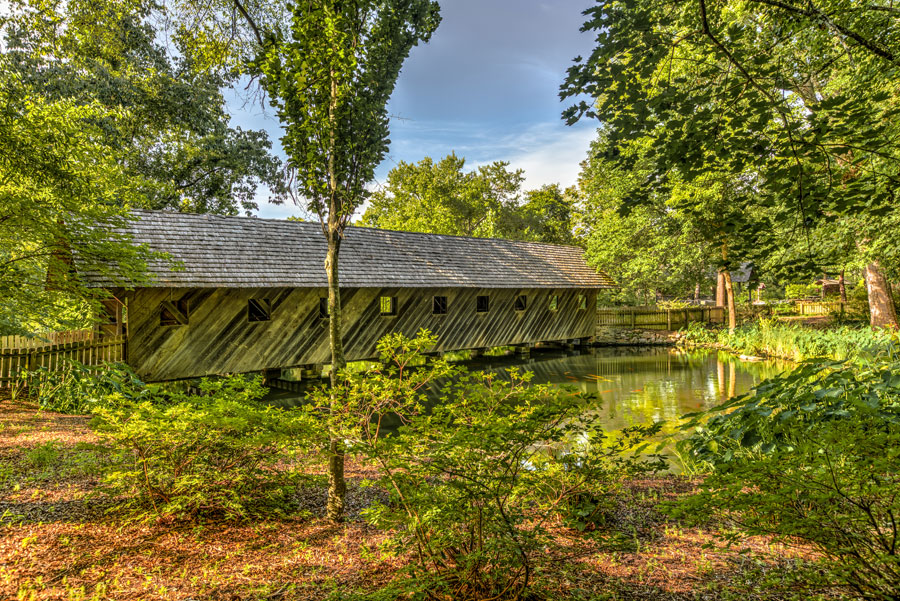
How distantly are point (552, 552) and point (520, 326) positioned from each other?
49.3ft

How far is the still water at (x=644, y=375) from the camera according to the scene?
1053 cm

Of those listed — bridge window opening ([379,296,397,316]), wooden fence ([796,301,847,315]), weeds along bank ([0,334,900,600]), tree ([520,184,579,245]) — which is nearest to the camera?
weeds along bank ([0,334,900,600])

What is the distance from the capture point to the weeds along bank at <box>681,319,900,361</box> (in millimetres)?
13445

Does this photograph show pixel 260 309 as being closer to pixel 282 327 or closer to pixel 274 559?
pixel 282 327

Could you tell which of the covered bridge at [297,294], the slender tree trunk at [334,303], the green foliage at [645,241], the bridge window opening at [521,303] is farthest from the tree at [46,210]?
the green foliage at [645,241]

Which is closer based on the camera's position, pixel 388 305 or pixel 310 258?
pixel 310 258

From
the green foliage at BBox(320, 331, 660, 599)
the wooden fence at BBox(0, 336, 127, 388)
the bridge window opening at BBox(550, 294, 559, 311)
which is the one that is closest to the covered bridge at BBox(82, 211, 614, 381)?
the bridge window opening at BBox(550, 294, 559, 311)

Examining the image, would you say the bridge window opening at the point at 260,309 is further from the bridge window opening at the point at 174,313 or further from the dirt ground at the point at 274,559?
the dirt ground at the point at 274,559

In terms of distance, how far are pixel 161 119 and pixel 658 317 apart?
25367 mm

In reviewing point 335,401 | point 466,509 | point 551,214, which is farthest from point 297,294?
point 551,214

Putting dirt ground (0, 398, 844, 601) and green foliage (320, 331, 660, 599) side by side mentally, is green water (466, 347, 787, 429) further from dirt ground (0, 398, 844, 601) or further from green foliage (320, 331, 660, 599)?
green foliage (320, 331, 660, 599)

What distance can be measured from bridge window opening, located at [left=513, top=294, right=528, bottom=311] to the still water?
89.1 inches

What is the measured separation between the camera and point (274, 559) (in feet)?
10.7

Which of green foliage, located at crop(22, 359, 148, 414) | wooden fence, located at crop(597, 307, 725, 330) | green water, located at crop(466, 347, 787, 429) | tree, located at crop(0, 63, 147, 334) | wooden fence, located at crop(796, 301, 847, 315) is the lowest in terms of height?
green water, located at crop(466, 347, 787, 429)
